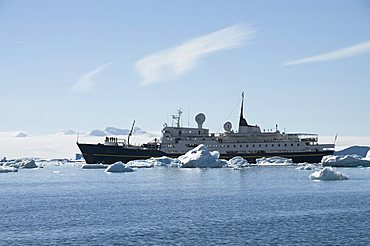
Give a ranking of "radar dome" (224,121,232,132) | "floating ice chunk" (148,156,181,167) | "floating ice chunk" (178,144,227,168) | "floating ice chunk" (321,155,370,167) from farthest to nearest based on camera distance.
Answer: "radar dome" (224,121,232,132) < "floating ice chunk" (148,156,181,167) < "floating ice chunk" (178,144,227,168) < "floating ice chunk" (321,155,370,167)

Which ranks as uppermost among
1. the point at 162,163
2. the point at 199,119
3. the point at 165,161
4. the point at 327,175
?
the point at 199,119

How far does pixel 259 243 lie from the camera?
1662 cm

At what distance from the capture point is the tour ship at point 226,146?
7031 centimetres

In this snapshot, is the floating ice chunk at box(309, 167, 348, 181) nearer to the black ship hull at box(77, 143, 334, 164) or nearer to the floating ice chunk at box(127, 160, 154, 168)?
the floating ice chunk at box(127, 160, 154, 168)

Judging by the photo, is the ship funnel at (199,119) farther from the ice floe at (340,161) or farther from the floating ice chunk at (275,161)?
the ice floe at (340,161)

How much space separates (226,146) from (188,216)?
50.5 meters

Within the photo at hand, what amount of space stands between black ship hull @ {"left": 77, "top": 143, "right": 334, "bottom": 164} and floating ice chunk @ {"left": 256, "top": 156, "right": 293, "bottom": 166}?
169cm

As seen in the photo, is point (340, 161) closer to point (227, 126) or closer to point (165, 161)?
point (165, 161)

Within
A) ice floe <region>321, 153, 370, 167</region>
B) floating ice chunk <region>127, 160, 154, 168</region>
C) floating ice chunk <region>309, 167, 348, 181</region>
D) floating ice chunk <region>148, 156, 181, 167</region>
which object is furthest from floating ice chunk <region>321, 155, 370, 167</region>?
floating ice chunk <region>127, 160, 154, 168</region>

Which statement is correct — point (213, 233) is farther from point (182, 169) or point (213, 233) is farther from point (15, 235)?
point (182, 169)

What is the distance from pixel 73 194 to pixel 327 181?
720 inches

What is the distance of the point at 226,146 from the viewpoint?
72750mm

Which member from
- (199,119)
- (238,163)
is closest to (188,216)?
(238,163)

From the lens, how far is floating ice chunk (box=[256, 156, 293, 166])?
2685 inches
